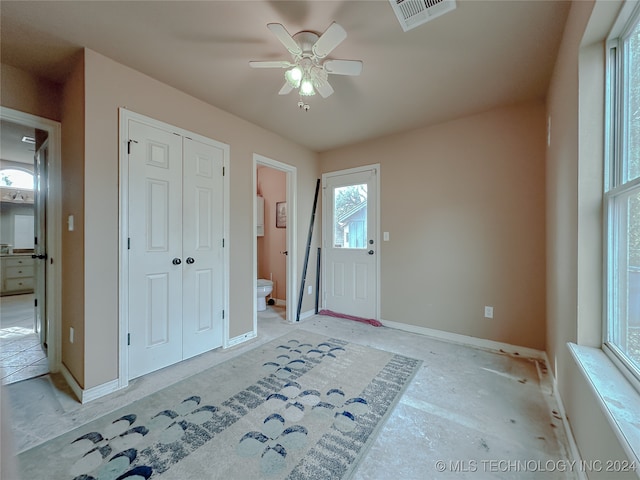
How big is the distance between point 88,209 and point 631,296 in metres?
3.03

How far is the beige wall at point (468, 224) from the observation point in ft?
8.11

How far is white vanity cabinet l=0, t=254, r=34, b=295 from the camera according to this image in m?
4.92

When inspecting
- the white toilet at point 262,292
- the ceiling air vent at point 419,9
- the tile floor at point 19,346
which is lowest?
the tile floor at point 19,346

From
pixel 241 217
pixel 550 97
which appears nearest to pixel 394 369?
pixel 241 217

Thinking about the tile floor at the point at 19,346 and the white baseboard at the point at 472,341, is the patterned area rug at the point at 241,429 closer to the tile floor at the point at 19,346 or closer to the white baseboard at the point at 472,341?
the tile floor at the point at 19,346

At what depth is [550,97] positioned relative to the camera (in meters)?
2.14

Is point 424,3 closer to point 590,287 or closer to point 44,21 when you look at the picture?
point 590,287

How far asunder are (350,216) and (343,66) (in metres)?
2.12

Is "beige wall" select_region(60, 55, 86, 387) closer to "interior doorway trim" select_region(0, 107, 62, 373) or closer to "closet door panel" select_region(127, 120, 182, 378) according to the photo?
"interior doorway trim" select_region(0, 107, 62, 373)

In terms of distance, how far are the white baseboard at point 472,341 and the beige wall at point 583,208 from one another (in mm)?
959

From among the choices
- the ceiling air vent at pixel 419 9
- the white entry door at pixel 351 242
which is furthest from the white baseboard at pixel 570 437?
the ceiling air vent at pixel 419 9

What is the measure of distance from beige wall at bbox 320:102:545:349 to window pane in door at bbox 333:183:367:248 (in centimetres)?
30

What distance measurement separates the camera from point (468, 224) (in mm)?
2779

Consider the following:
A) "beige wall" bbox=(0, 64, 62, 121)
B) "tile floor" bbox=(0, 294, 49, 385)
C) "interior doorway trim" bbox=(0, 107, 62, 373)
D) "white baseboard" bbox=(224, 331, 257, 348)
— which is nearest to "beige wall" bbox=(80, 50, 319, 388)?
"interior doorway trim" bbox=(0, 107, 62, 373)
